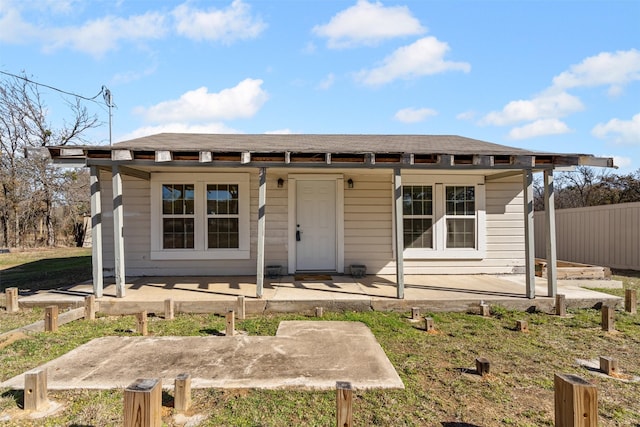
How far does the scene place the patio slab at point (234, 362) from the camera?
3.11 m

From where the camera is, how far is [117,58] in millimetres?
9922

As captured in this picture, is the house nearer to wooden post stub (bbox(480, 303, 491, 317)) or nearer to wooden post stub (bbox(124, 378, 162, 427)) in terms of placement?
wooden post stub (bbox(480, 303, 491, 317))

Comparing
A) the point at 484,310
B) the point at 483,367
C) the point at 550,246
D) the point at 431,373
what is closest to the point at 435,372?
the point at 431,373

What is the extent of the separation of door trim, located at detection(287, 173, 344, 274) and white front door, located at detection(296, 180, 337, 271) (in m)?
0.08

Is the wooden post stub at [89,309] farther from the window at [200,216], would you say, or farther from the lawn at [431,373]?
the window at [200,216]

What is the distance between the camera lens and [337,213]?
25.8 ft

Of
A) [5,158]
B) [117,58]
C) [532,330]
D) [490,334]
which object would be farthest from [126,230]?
[5,158]

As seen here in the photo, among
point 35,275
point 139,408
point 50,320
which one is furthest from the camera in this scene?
point 35,275

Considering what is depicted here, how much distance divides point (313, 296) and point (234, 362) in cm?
235

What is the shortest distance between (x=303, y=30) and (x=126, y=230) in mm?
6236

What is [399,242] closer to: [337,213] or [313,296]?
[313,296]

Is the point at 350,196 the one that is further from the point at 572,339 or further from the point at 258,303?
the point at 572,339

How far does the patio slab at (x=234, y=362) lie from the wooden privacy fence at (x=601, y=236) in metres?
9.94

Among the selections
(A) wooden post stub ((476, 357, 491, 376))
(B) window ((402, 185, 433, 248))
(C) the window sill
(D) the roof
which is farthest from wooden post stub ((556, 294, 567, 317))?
(C) the window sill
